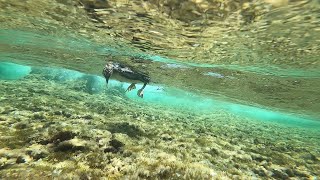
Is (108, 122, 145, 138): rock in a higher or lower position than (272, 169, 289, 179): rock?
lower

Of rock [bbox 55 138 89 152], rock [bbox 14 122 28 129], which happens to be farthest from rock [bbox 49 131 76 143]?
rock [bbox 14 122 28 129]

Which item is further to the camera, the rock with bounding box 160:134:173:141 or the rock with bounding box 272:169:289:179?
the rock with bounding box 160:134:173:141

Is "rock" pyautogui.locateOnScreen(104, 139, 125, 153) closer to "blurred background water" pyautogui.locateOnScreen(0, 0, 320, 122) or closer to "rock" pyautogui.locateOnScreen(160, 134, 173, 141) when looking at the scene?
"rock" pyautogui.locateOnScreen(160, 134, 173, 141)

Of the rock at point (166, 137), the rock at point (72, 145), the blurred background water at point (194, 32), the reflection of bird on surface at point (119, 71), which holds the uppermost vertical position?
the blurred background water at point (194, 32)

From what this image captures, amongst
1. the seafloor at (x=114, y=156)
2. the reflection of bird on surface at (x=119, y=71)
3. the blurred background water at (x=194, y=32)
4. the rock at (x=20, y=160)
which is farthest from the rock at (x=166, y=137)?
the reflection of bird on surface at (x=119, y=71)

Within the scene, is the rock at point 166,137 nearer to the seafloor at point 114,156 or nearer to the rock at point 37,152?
the seafloor at point 114,156

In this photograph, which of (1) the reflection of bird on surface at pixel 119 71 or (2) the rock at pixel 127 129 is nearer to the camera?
(2) the rock at pixel 127 129

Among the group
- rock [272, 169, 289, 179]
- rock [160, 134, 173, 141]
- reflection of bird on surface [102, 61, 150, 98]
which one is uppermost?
reflection of bird on surface [102, 61, 150, 98]

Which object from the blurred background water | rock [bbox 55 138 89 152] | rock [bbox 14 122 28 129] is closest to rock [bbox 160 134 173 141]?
rock [bbox 55 138 89 152]

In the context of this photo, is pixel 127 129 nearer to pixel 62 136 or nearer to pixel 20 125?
pixel 62 136

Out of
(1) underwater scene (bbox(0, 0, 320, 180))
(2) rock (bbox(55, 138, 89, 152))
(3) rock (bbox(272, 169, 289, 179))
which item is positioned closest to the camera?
(1) underwater scene (bbox(0, 0, 320, 180))

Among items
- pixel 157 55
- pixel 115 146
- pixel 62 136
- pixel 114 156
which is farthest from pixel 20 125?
pixel 157 55

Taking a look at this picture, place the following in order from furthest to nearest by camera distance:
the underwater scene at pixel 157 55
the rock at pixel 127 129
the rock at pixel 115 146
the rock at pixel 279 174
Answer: the rock at pixel 127 129, the rock at pixel 279 174, the rock at pixel 115 146, the underwater scene at pixel 157 55

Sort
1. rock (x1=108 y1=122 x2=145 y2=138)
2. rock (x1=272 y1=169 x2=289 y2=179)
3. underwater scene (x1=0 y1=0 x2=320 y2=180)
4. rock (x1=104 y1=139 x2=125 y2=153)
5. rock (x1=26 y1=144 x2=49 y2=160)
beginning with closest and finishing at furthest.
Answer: rock (x1=26 y1=144 x2=49 y2=160) → underwater scene (x1=0 y1=0 x2=320 y2=180) → rock (x1=104 y1=139 x2=125 y2=153) → rock (x1=272 y1=169 x2=289 y2=179) → rock (x1=108 y1=122 x2=145 y2=138)
